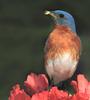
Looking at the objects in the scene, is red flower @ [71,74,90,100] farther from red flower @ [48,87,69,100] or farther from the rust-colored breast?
the rust-colored breast

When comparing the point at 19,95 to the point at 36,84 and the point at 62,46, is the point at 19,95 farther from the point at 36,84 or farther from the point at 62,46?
the point at 62,46

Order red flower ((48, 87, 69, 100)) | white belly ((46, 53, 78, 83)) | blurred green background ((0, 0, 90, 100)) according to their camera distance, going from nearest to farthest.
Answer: red flower ((48, 87, 69, 100)) < white belly ((46, 53, 78, 83)) < blurred green background ((0, 0, 90, 100))

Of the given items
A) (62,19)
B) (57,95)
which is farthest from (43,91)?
(62,19)

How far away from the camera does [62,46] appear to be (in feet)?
8.24

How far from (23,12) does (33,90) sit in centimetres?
569

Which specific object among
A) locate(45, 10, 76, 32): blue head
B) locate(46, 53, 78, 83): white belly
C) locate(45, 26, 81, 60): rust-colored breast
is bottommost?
locate(46, 53, 78, 83): white belly

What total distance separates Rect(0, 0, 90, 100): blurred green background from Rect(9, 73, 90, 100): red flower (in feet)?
17.6

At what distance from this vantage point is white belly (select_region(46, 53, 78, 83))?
7.83 feet

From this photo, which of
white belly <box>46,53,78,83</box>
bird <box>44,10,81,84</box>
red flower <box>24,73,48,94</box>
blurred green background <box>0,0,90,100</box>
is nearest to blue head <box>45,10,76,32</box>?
bird <box>44,10,81,84</box>

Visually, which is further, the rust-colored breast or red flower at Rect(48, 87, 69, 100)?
the rust-colored breast

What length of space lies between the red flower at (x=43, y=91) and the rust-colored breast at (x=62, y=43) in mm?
1410

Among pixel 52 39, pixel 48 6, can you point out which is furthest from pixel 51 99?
pixel 48 6

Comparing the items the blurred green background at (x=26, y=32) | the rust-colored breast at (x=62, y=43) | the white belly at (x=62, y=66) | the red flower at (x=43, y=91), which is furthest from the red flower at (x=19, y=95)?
the blurred green background at (x=26, y=32)

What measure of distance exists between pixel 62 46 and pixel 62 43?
0.06 feet
